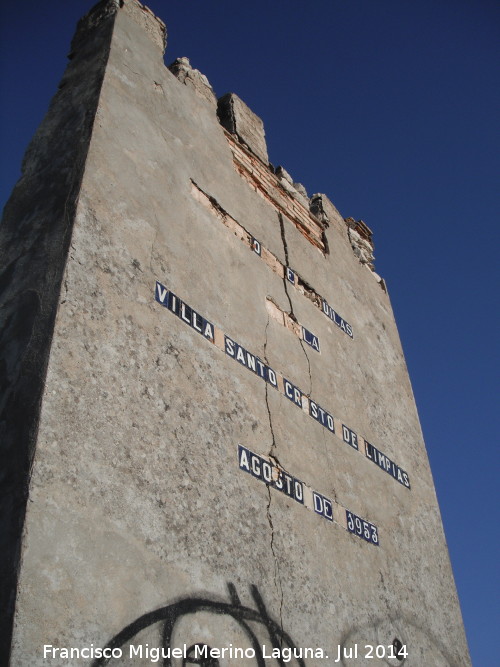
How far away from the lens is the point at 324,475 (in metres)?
3.96

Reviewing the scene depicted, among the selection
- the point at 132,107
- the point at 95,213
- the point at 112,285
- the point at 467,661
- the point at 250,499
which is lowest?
the point at 467,661

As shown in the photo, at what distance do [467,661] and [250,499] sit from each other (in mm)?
2482

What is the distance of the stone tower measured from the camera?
2.40 meters

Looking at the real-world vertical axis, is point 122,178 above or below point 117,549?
above

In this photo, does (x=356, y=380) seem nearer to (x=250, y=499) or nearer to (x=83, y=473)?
(x=250, y=499)

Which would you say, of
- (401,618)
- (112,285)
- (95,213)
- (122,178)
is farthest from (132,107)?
(401,618)

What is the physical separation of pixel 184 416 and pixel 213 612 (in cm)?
85

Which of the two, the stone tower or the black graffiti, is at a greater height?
the stone tower

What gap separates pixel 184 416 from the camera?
310 centimetres

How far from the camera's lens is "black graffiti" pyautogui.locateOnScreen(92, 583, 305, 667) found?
2374 mm

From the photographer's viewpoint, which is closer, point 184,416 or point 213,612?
point 213,612

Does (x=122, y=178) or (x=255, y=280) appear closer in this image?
(x=122, y=178)

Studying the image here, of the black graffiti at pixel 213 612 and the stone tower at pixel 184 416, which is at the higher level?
the stone tower at pixel 184 416

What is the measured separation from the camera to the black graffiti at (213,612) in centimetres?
237
